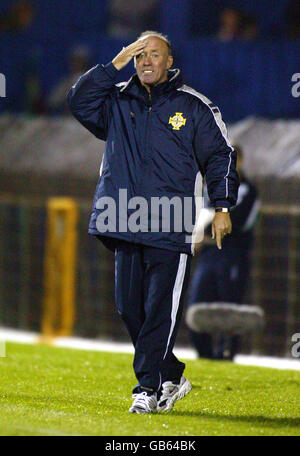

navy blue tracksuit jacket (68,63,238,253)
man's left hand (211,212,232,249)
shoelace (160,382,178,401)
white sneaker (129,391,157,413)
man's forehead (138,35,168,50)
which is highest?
man's forehead (138,35,168,50)

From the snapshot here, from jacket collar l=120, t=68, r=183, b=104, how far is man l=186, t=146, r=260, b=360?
3.81 m

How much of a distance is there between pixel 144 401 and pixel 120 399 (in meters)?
0.79

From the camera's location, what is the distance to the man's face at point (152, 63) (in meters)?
8.07

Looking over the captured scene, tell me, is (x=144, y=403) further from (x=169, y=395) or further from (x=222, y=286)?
(x=222, y=286)

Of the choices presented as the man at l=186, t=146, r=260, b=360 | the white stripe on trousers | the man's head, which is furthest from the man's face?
the man at l=186, t=146, r=260, b=360

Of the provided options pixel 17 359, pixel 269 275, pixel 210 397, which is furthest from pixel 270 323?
pixel 210 397

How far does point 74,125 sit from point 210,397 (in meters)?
8.04

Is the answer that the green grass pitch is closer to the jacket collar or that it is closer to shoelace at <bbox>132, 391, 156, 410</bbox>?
shoelace at <bbox>132, 391, 156, 410</bbox>

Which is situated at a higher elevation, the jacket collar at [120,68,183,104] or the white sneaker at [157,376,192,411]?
the jacket collar at [120,68,183,104]

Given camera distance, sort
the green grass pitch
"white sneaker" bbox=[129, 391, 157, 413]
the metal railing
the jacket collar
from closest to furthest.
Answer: the green grass pitch, "white sneaker" bbox=[129, 391, 157, 413], the jacket collar, the metal railing

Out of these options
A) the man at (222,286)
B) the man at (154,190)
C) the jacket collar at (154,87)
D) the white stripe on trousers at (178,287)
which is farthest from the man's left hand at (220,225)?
the man at (222,286)

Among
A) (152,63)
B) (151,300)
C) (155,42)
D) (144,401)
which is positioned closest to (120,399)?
(144,401)

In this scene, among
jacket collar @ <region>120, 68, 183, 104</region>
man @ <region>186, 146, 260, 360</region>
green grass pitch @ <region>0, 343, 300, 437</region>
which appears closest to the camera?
green grass pitch @ <region>0, 343, 300, 437</region>

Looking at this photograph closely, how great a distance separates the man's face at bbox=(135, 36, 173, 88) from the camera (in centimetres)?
807
